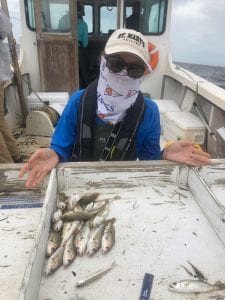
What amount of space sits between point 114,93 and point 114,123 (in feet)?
0.99

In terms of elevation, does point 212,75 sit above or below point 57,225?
below

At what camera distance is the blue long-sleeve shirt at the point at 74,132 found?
2596 mm

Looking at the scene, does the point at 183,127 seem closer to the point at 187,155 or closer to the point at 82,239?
the point at 187,155

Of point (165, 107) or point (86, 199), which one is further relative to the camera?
point (165, 107)

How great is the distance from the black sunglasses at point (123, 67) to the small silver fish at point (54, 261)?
1309mm

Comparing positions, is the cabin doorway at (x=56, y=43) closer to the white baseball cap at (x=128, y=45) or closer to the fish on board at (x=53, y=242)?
the white baseball cap at (x=128, y=45)

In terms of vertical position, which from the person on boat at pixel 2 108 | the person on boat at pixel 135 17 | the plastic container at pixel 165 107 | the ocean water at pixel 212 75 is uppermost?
the person on boat at pixel 135 17

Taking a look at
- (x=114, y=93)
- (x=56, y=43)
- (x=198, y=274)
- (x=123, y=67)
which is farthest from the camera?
(x=56, y=43)

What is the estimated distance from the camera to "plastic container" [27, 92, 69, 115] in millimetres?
6559

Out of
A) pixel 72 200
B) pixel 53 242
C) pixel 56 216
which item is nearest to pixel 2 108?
pixel 72 200

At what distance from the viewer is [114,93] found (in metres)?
2.38

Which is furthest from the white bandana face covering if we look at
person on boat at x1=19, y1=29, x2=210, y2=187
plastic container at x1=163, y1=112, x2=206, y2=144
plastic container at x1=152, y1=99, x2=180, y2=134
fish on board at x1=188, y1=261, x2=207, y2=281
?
plastic container at x1=152, y1=99, x2=180, y2=134

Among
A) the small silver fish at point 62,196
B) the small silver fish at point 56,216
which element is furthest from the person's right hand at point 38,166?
the small silver fish at point 56,216

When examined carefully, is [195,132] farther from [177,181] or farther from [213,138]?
[177,181]
